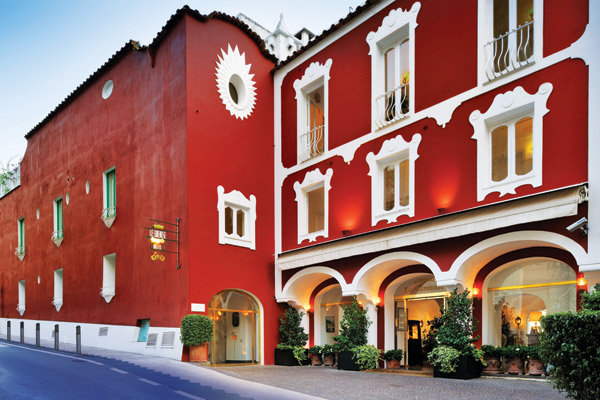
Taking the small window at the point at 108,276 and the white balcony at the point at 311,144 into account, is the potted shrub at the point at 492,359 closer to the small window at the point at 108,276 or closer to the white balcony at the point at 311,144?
the white balcony at the point at 311,144

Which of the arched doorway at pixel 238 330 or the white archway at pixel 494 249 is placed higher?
the white archway at pixel 494 249

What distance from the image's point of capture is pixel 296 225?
1719cm

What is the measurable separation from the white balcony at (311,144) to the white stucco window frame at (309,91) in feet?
0.15

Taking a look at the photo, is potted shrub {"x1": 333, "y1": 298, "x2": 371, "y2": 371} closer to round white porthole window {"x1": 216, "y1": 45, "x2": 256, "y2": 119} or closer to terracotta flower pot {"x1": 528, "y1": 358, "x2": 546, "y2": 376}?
terracotta flower pot {"x1": 528, "y1": 358, "x2": 546, "y2": 376}

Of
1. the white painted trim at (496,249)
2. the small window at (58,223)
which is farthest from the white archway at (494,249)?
the small window at (58,223)

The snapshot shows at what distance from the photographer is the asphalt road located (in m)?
8.81

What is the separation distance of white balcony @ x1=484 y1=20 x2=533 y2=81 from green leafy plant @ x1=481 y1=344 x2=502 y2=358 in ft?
20.3

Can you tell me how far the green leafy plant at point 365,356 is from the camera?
14.0 metres

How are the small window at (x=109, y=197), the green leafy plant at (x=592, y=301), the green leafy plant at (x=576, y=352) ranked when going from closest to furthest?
the green leafy plant at (x=576, y=352)
the green leafy plant at (x=592, y=301)
the small window at (x=109, y=197)

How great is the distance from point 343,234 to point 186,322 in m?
5.07

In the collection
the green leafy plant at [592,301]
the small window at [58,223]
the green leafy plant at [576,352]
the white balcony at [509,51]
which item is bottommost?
the green leafy plant at [576,352]

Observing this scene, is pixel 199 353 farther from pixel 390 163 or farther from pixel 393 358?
pixel 390 163

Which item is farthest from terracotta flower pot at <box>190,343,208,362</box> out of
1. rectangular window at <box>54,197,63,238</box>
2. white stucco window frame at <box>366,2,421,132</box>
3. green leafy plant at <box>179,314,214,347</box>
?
rectangular window at <box>54,197,63,238</box>

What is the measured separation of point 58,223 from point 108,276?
579 centimetres
